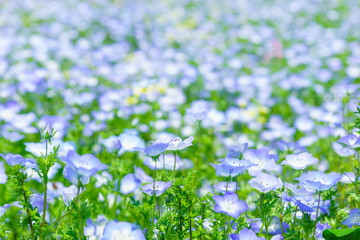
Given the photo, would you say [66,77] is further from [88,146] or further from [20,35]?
[20,35]

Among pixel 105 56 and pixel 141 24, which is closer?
pixel 105 56

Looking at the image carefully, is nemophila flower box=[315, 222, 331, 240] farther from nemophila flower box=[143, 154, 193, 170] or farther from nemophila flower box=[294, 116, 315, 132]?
nemophila flower box=[294, 116, 315, 132]

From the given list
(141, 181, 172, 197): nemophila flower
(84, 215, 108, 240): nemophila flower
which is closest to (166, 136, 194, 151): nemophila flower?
(141, 181, 172, 197): nemophila flower

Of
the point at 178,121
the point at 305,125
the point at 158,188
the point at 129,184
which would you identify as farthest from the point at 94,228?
the point at 305,125

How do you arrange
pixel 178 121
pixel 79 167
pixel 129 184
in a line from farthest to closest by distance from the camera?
pixel 178 121
pixel 129 184
pixel 79 167

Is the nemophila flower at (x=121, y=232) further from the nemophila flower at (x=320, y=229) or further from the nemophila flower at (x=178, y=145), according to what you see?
the nemophila flower at (x=320, y=229)

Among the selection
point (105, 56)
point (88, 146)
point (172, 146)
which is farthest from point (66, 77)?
point (172, 146)

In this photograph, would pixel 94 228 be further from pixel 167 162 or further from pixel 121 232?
pixel 167 162
